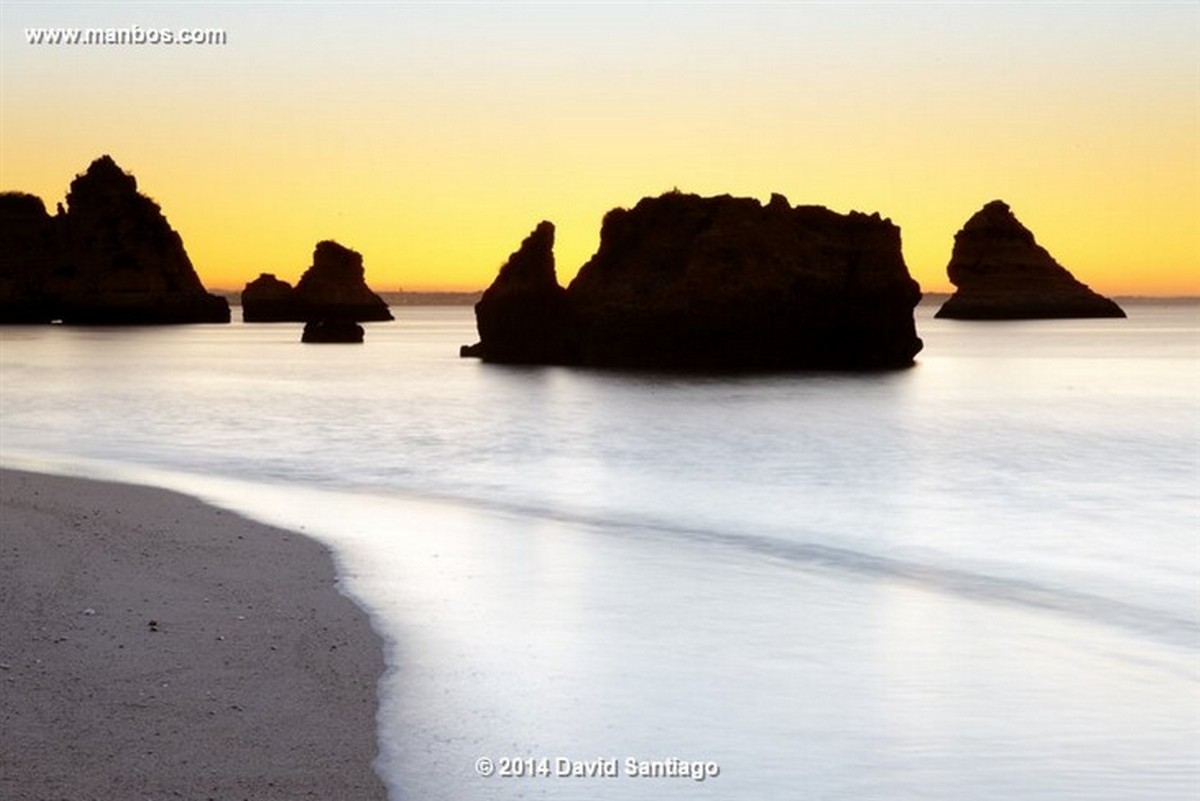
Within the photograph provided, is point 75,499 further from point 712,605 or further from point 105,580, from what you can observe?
point 712,605

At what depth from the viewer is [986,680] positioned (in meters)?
10.0

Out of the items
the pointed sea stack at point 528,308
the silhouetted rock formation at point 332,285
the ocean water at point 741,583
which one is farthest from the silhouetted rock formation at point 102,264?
the ocean water at point 741,583

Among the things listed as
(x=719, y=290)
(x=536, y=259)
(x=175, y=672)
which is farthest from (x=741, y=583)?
(x=536, y=259)

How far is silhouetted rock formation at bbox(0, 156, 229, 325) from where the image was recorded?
17800 cm

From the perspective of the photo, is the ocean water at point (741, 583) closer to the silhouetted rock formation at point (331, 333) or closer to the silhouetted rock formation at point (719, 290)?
the silhouetted rock formation at point (719, 290)

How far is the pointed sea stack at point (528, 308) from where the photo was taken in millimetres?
67875

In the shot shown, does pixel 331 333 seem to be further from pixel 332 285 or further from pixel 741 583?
pixel 741 583

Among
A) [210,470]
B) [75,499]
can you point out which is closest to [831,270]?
[210,470]

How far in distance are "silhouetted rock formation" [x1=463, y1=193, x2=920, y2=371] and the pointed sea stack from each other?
0.27ft

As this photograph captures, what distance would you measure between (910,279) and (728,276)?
982 cm

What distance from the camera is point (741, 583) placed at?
48.0ft

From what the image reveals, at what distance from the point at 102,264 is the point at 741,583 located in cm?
17746

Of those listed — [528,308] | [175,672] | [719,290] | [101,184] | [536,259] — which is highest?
[101,184]

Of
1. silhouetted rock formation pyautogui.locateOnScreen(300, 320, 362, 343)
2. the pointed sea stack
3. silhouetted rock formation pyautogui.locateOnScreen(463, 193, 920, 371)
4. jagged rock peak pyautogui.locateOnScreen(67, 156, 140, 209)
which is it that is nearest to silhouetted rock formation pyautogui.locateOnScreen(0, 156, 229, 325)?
jagged rock peak pyautogui.locateOnScreen(67, 156, 140, 209)
